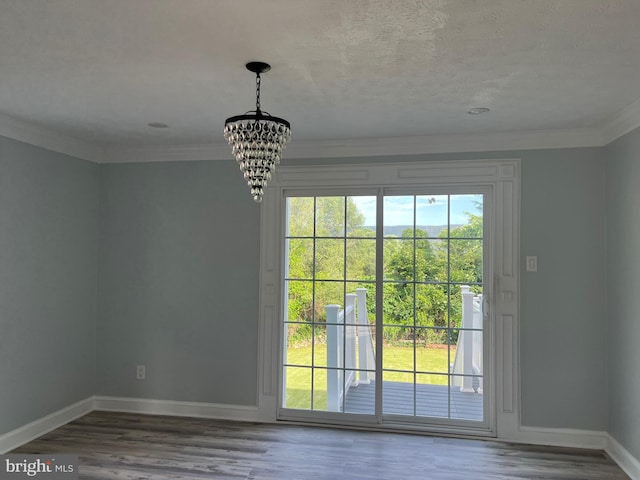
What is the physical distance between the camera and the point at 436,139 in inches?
146

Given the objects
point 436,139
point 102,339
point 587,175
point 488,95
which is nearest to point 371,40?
point 488,95

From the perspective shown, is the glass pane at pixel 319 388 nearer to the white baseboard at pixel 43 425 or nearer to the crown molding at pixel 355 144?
the crown molding at pixel 355 144

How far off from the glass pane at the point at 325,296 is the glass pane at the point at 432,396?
3.11 ft

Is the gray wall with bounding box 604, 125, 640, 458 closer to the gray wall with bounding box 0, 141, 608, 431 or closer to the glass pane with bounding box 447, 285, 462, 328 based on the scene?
the gray wall with bounding box 0, 141, 608, 431

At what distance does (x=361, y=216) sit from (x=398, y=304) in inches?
32.9

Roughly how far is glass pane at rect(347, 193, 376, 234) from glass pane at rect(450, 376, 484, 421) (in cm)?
145

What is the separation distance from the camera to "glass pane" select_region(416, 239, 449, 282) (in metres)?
3.81

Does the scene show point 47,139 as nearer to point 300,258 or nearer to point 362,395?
point 300,258

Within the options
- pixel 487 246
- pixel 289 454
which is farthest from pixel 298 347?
pixel 487 246

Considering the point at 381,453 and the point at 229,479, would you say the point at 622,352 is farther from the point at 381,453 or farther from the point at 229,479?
the point at 229,479

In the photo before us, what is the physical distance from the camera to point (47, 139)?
3.67m

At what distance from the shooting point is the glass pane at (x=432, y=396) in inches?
149

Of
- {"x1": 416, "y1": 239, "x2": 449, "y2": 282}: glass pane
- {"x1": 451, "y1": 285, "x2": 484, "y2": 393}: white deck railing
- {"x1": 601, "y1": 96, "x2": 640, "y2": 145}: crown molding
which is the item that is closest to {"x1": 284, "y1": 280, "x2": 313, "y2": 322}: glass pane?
{"x1": 416, "y1": 239, "x2": 449, "y2": 282}: glass pane

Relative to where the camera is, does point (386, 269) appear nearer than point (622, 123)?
No
